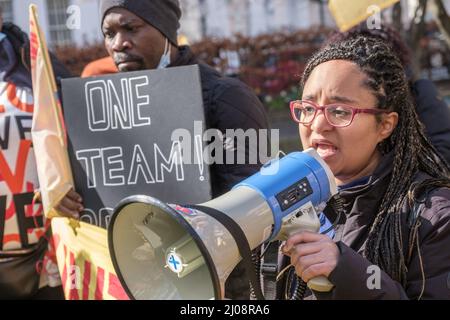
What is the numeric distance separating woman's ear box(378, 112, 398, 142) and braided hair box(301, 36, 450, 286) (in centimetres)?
2

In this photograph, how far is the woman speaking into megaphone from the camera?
1.59 m

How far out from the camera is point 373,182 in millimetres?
1798

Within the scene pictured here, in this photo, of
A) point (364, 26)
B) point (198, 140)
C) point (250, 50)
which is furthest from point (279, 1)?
point (198, 140)

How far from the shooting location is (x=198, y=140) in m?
2.29

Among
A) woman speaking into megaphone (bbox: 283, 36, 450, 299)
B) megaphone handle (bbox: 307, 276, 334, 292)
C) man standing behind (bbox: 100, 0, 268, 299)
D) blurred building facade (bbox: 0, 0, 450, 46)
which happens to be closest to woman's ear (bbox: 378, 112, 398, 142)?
woman speaking into megaphone (bbox: 283, 36, 450, 299)

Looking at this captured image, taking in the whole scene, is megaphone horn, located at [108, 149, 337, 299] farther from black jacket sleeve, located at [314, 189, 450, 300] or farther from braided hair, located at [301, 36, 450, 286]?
braided hair, located at [301, 36, 450, 286]

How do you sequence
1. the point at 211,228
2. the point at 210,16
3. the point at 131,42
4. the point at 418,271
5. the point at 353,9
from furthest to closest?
the point at 210,16 < the point at 353,9 < the point at 131,42 < the point at 418,271 < the point at 211,228

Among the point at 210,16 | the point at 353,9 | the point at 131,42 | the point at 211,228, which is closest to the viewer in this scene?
the point at 211,228

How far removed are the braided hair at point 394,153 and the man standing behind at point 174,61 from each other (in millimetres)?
451

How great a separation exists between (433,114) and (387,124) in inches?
50.1

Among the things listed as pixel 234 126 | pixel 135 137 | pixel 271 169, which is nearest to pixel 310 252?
pixel 271 169

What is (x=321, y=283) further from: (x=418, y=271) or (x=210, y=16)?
(x=210, y=16)

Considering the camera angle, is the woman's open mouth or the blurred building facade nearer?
the woman's open mouth
